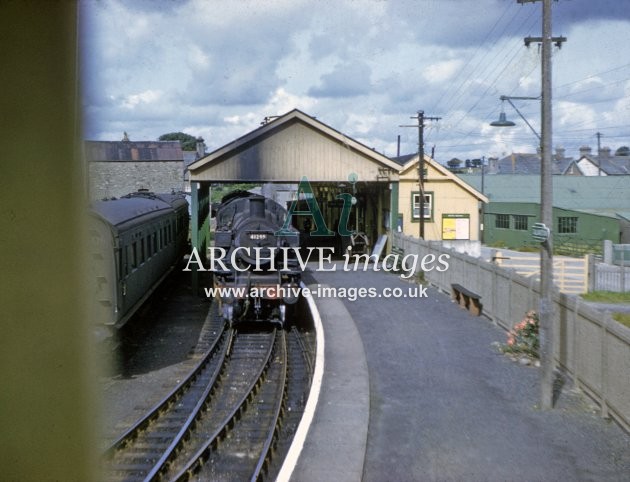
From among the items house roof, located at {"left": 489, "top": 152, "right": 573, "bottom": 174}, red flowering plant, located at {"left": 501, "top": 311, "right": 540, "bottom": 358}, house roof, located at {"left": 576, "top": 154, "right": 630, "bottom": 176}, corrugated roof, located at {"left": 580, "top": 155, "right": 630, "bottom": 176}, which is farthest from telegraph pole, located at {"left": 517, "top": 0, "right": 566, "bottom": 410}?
house roof, located at {"left": 489, "top": 152, "right": 573, "bottom": 174}

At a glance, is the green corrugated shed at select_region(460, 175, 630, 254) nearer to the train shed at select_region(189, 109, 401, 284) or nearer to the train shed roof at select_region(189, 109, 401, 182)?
the train shed at select_region(189, 109, 401, 284)

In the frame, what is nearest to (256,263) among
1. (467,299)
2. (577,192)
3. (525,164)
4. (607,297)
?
(467,299)

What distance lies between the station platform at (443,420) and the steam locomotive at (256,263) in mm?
2473

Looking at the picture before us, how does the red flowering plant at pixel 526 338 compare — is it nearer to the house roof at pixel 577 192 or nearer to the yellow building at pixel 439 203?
the yellow building at pixel 439 203

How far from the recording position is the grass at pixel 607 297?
796 inches

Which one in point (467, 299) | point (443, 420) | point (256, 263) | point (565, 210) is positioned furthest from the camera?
point (565, 210)

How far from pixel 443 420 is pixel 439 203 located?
22.1 meters

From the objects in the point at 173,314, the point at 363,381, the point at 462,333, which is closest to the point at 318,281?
the point at 173,314

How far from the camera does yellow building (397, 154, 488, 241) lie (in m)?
28.4

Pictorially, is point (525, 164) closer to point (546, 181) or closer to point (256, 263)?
point (256, 263)

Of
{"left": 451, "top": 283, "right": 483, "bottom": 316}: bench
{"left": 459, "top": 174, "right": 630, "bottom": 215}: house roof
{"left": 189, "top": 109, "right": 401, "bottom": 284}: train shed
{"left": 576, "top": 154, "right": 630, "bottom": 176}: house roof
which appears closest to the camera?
{"left": 451, "top": 283, "right": 483, "bottom": 316}: bench

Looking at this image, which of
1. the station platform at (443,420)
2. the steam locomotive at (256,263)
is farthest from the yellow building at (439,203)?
the station platform at (443,420)

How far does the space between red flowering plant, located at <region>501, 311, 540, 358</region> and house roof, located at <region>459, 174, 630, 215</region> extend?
31.0m

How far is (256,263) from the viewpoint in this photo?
14008 mm
